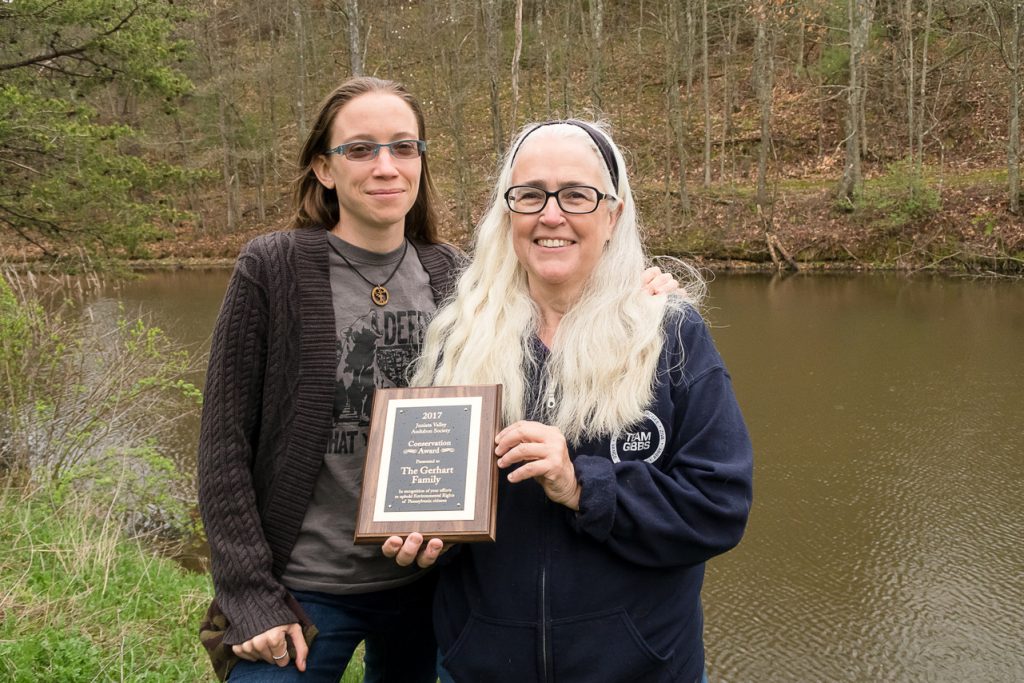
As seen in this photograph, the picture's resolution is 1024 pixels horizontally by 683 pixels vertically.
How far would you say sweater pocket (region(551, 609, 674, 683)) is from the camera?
189cm

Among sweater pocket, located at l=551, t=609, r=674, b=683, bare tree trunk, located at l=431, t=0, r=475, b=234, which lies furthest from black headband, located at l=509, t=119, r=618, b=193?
bare tree trunk, located at l=431, t=0, r=475, b=234

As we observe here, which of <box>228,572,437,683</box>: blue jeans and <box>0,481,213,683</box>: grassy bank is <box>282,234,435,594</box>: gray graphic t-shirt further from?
<box>0,481,213,683</box>: grassy bank

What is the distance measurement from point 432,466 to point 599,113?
50.0ft

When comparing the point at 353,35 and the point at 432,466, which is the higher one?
the point at 353,35

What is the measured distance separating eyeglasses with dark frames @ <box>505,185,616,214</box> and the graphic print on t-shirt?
465 mm

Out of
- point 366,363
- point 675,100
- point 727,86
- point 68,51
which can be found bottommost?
point 366,363

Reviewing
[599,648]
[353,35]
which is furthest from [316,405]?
[353,35]

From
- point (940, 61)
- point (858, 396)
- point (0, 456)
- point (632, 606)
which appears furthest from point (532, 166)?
point (940, 61)

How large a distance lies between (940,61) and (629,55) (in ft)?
33.6

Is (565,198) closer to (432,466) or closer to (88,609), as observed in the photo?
(432,466)

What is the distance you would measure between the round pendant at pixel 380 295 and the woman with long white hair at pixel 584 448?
0.60ft

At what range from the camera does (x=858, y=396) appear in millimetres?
9094

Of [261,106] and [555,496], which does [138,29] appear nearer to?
[555,496]

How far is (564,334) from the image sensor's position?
2.07 metres
